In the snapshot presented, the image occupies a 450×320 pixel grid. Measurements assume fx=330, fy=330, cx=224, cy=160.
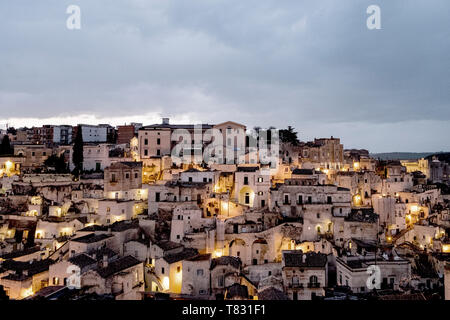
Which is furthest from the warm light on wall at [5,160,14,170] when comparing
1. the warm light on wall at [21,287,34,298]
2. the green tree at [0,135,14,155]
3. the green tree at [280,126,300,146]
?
the green tree at [280,126,300,146]

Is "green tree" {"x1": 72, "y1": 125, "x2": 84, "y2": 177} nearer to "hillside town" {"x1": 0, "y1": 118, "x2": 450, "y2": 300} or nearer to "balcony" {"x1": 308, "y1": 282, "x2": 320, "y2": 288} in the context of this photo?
"hillside town" {"x1": 0, "y1": 118, "x2": 450, "y2": 300}

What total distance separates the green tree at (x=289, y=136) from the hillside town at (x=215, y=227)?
8.85 feet

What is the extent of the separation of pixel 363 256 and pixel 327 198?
653cm

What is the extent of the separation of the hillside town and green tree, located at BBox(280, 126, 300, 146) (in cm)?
270

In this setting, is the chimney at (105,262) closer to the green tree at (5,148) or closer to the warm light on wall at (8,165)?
the warm light on wall at (8,165)

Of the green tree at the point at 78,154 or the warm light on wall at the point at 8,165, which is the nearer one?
the warm light on wall at the point at 8,165

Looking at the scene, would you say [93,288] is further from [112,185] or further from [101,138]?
[101,138]

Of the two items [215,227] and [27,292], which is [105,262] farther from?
[215,227]

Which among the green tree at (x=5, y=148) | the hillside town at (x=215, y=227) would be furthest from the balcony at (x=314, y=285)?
the green tree at (x=5, y=148)

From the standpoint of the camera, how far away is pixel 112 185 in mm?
27641

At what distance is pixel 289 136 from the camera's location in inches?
1631

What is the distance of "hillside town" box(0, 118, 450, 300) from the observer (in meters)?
16.7

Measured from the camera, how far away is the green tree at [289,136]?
40844mm

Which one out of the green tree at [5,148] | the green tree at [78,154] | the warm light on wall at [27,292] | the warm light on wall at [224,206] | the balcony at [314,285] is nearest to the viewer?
the warm light on wall at [27,292]
